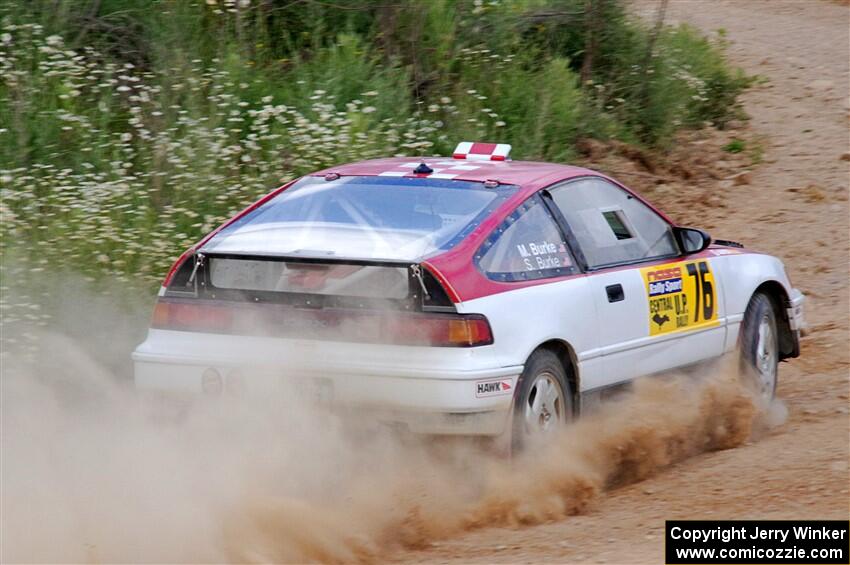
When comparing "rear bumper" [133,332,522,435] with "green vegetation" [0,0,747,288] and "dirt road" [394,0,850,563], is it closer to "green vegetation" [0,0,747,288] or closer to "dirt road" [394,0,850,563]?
"dirt road" [394,0,850,563]

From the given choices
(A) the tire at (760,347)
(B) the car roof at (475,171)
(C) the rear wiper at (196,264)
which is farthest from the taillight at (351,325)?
(A) the tire at (760,347)

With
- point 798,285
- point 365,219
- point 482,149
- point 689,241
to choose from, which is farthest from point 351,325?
point 798,285

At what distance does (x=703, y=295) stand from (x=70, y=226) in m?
3.94

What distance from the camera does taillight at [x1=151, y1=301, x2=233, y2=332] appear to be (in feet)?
18.2

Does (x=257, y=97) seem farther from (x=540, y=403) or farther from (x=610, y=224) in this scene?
(x=540, y=403)

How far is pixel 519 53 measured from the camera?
41.1 ft

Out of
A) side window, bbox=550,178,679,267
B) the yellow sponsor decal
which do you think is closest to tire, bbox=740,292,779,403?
the yellow sponsor decal

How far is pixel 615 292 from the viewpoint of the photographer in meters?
6.27

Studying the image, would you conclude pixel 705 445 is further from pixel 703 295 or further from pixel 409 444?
pixel 409 444

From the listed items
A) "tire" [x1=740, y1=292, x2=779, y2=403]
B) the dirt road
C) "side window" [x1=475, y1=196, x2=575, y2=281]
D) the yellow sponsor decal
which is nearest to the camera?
the dirt road

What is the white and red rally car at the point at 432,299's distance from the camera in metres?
5.28

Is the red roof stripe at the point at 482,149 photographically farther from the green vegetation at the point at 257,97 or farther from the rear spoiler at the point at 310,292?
the green vegetation at the point at 257,97

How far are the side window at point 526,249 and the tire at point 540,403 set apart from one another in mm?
397

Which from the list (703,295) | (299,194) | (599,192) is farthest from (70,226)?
(703,295)
